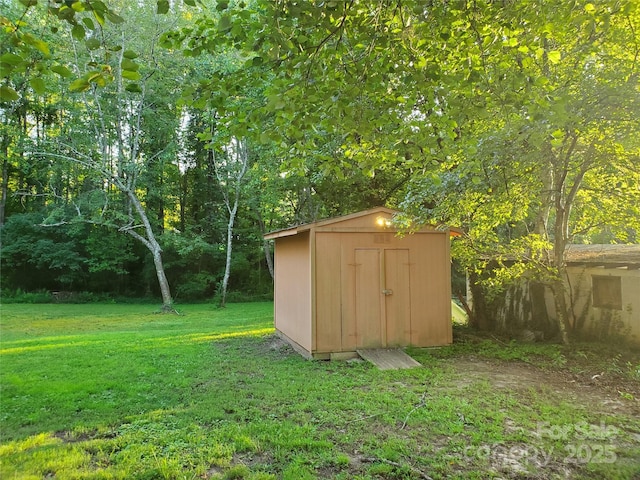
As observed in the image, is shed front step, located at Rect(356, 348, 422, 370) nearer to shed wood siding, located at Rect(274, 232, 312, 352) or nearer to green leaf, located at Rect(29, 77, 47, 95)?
shed wood siding, located at Rect(274, 232, 312, 352)

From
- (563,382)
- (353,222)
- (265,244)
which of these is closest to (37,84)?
(353,222)

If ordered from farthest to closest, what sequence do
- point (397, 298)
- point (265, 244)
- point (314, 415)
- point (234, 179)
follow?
1. point (265, 244)
2. point (234, 179)
3. point (397, 298)
4. point (314, 415)

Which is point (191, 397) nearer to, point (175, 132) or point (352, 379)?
point (352, 379)

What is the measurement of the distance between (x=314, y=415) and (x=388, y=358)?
256 centimetres

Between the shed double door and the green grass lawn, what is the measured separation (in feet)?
1.62

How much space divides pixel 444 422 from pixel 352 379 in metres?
1.69

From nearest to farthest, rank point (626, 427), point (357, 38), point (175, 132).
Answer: point (357, 38)
point (626, 427)
point (175, 132)

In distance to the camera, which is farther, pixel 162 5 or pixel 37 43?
pixel 162 5

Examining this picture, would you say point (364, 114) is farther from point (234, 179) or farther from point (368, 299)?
point (234, 179)

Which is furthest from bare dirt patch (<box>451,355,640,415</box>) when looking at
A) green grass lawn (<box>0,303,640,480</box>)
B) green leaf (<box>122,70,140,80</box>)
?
green leaf (<box>122,70,140,80</box>)

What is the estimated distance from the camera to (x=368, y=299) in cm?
670

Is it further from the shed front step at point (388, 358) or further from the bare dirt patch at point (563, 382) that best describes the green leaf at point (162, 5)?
the shed front step at point (388, 358)

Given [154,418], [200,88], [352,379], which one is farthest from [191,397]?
[200,88]

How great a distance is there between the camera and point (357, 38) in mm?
3146
